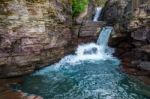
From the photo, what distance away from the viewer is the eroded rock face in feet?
44.6

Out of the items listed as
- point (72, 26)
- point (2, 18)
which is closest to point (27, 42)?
point (2, 18)

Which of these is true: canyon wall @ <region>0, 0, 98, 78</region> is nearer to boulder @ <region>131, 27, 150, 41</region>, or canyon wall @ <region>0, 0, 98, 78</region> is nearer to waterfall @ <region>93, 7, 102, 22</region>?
boulder @ <region>131, 27, 150, 41</region>

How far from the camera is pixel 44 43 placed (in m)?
15.6

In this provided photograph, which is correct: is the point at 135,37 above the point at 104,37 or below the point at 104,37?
above

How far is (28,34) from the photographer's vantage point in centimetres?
1437

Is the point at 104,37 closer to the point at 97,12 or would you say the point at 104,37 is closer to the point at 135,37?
the point at 135,37

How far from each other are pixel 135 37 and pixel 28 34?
8.51 m

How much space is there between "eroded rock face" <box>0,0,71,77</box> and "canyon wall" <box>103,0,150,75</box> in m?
5.67

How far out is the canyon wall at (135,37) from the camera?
1761 cm

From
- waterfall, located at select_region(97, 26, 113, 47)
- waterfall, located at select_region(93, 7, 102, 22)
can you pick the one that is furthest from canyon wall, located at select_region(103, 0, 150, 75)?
waterfall, located at select_region(93, 7, 102, 22)

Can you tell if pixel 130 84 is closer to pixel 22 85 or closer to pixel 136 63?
pixel 136 63

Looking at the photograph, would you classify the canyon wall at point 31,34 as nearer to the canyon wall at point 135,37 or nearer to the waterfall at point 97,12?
the canyon wall at point 135,37

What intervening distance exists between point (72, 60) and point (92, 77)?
369 cm

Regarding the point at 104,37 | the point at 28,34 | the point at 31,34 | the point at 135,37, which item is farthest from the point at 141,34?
the point at 28,34
